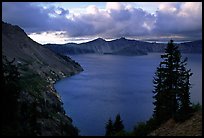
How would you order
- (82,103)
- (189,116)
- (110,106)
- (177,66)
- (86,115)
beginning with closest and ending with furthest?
A: 1. (189,116)
2. (177,66)
3. (86,115)
4. (110,106)
5. (82,103)

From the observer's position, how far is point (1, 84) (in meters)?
20.6

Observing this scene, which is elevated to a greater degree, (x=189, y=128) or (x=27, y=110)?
(x=27, y=110)

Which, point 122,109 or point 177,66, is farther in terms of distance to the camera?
point 122,109

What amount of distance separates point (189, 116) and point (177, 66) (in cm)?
1034

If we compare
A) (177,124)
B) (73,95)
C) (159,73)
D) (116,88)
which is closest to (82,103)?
(73,95)

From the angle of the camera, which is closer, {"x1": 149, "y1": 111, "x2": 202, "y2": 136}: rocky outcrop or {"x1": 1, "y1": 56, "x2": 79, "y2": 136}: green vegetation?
{"x1": 149, "y1": 111, "x2": 202, "y2": 136}: rocky outcrop

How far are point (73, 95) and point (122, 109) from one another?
47.8 meters

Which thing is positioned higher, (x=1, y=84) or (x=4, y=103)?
(x=1, y=84)

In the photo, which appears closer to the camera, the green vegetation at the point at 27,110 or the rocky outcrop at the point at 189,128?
the rocky outcrop at the point at 189,128

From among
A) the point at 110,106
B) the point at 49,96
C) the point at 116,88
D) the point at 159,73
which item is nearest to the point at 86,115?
the point at 110,106

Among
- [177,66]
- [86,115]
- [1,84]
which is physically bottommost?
[86,115]

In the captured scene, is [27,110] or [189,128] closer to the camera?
[189,128]

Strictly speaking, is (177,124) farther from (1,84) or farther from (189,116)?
(1,84)

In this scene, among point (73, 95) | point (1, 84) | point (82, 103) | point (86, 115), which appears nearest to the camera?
point (1, 84)
